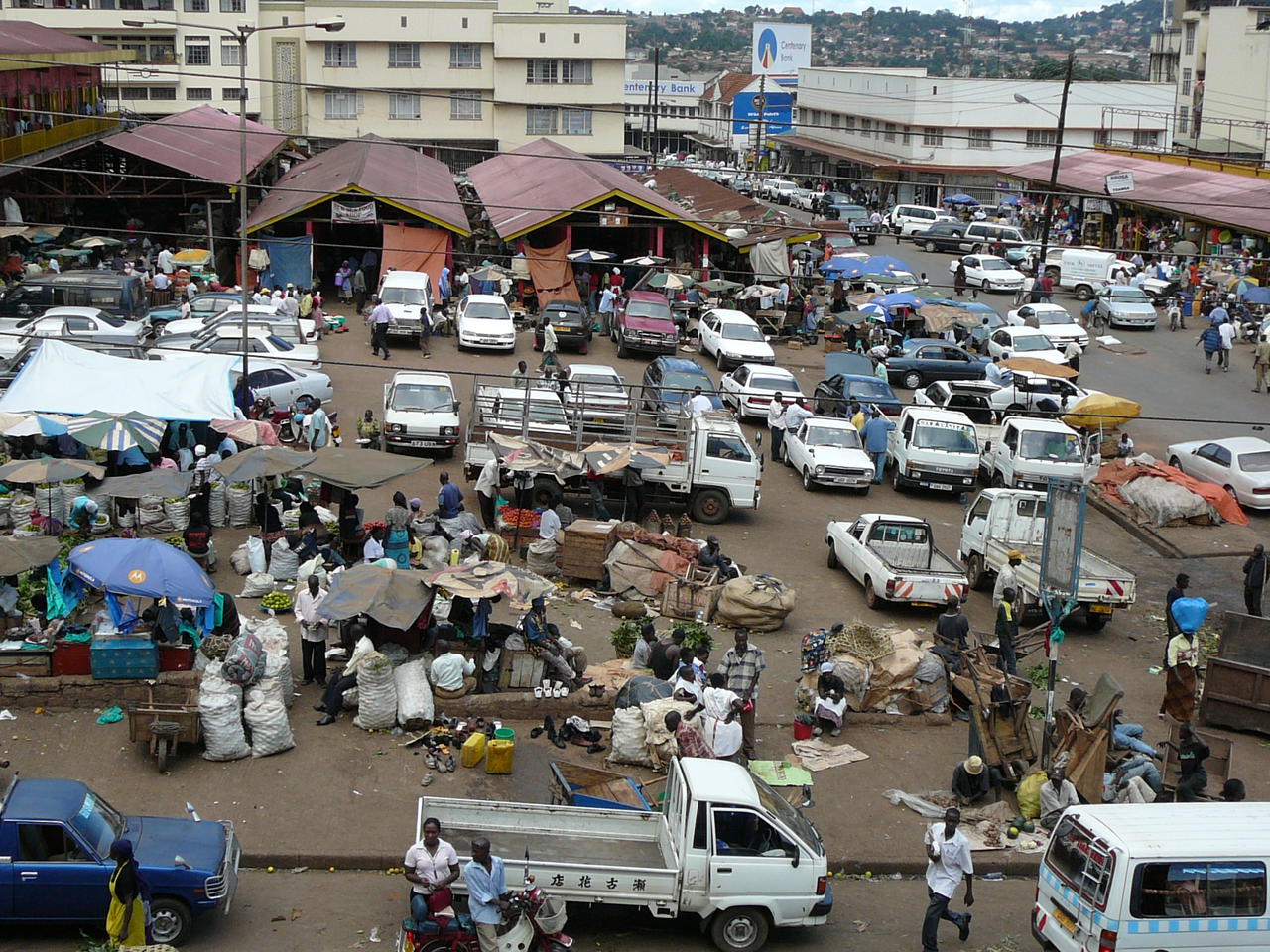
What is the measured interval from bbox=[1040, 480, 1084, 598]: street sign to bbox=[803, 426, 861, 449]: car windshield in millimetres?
11191

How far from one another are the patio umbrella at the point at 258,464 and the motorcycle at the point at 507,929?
10.5 m

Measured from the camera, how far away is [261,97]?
83.4m

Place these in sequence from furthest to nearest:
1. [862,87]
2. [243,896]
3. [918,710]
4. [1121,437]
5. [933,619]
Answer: [862,87] < [1121,437] < [933,619] < [918,710] < [243,896]

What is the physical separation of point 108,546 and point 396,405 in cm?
1082

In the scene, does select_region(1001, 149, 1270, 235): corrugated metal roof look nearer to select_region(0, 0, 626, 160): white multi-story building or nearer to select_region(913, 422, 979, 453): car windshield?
select_region(0, 0, 626, 160): white multi-story building

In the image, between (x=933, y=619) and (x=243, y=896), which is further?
(x=933, y=619)

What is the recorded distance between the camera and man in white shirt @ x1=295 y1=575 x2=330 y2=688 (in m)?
16.6

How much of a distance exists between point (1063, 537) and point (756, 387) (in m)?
15.7

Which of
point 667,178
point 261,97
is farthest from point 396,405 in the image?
point 261,97

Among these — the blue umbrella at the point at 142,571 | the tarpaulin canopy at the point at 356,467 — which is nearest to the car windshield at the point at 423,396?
the tarpaulin canopy at the point at 356,467

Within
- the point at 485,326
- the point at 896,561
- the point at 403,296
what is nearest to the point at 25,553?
the point at 896,561

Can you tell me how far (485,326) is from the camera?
36750 millimetres

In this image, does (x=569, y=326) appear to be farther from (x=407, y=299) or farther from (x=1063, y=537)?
(x=1063, y=537)

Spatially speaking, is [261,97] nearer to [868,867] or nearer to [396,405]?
[396,405]
